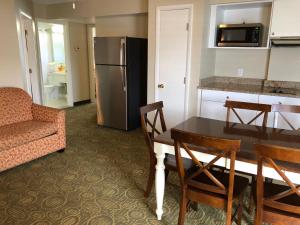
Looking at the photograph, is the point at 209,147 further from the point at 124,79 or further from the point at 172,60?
the point at 124,79

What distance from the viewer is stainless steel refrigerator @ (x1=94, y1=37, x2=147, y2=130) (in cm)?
451

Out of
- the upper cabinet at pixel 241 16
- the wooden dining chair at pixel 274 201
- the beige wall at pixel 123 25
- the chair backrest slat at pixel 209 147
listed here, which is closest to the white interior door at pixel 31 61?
the beige wall at pixel 123 25

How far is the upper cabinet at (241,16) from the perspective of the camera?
3.74 m

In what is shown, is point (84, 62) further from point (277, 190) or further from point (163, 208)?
point (277, 190)

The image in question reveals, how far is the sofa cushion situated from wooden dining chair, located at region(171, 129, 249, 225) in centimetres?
218

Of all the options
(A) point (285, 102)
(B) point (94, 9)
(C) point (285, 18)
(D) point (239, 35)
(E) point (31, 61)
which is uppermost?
(B) point (94, 9)

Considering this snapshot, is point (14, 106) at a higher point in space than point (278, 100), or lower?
lower

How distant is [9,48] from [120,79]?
5.97 ft

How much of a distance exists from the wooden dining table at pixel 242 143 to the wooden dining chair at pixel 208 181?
4.2 inches

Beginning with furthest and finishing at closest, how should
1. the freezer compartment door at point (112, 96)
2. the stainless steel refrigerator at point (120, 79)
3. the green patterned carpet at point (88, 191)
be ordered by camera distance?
the freezer compartment door at point (112, 96), the stainless steel refrigerator at point (120, 79), the green patterned carpet at point (88, 191)

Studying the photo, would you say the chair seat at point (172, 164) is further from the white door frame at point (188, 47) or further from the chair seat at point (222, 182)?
the white door frame at point (188, 47)

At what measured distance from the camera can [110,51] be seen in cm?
456

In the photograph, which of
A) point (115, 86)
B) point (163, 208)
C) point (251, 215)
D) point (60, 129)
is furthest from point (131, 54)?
point (251, 215)

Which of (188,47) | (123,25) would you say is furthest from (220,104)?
(123,25)
